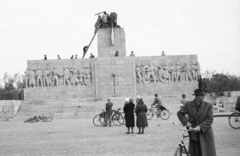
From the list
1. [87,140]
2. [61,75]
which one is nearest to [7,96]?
[61,75]

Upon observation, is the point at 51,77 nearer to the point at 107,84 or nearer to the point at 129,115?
the point at 107,84

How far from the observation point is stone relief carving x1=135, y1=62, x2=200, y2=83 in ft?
112

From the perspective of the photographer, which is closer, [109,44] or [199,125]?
[199,125]

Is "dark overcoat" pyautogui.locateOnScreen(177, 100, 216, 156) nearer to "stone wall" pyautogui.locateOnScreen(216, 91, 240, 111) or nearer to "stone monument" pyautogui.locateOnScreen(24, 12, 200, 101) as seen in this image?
"stone wall" pyautogui.locateOnScreen(216, 91, 240, 111)

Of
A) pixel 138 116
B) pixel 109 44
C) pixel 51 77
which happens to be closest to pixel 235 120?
pixel 138 116

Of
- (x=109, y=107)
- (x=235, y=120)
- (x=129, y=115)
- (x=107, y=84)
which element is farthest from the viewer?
(x=107, y=84)

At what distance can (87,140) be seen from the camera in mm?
10516

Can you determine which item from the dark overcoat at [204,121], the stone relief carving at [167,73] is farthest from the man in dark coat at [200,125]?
the stone relief carving at [167,73]

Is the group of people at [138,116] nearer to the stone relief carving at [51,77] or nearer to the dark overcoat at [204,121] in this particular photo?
the dark overcoat at [204,121]

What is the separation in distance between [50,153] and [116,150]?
156cm

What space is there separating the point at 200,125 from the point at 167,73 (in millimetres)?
29243

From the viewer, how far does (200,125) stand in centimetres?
529

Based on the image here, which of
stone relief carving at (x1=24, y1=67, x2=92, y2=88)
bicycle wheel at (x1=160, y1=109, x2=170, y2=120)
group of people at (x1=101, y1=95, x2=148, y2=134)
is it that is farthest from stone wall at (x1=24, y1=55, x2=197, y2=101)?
group of people at (x1=101, y1=95, x2=148, y2=134)

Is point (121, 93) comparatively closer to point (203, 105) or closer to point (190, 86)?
point (190, 86)
